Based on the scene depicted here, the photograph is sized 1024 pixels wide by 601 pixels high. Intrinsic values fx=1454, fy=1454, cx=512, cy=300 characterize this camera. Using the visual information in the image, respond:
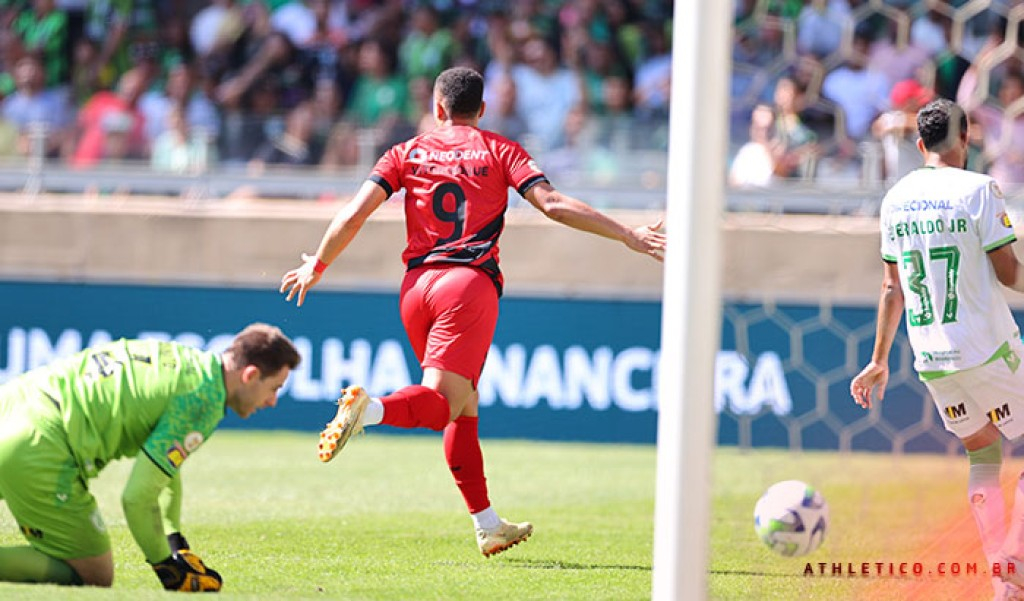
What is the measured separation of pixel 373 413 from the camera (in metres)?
5.66

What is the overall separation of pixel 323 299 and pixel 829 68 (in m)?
4.20

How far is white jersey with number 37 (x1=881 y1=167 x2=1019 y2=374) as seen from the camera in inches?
214

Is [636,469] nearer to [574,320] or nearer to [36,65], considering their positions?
[574,320]

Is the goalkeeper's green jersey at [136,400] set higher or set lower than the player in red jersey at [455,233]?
lower

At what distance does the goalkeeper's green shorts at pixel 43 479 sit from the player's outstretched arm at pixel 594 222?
2143 mm

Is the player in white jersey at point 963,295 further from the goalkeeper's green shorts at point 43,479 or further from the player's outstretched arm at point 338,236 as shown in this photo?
the goalkeeper's green shorts at point 43,479

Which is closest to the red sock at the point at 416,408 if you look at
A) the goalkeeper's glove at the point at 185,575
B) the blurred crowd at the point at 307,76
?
the goalkeeper's glove at the point at 185,575

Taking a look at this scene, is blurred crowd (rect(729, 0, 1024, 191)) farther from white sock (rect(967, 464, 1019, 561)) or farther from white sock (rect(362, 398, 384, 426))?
white sock (rect(362, 398, 384, 426))

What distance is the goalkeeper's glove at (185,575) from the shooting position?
486cm

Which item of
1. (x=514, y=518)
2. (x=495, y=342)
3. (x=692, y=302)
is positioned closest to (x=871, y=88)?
(x=495, y=342)

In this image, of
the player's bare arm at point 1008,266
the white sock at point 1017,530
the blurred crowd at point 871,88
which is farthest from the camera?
the blurred crowd at point 871,88

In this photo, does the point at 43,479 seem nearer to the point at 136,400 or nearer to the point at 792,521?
the point at 136,400

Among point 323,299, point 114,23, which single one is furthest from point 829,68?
point 114,23

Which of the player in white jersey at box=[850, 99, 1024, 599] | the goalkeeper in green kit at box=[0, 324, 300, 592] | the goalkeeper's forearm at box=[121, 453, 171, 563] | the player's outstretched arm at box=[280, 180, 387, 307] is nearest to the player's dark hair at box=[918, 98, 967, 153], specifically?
the player in white jersey at box=[850, 99, 1024, 599]
